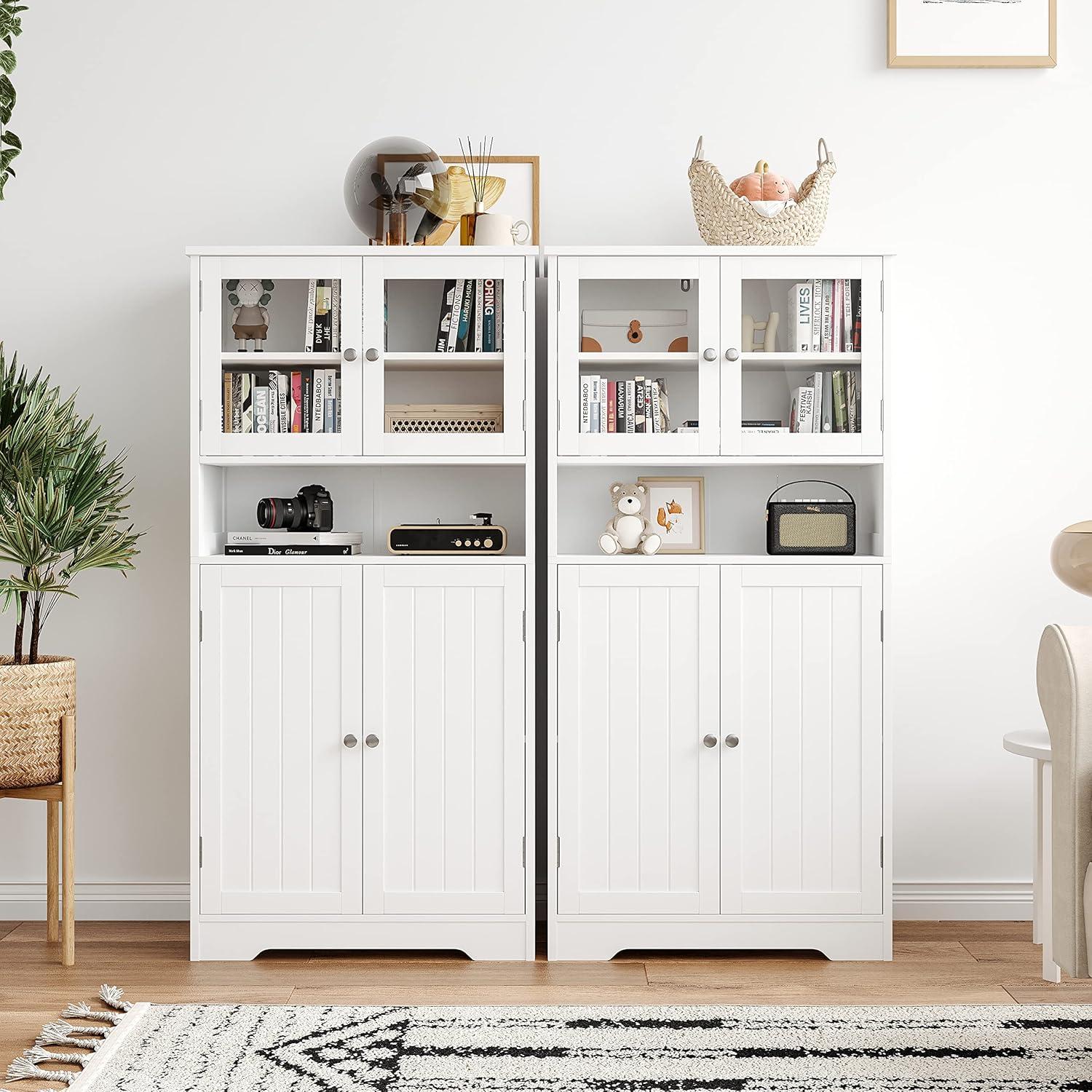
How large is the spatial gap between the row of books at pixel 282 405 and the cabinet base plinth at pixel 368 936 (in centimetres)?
129

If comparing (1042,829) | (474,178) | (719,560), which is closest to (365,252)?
(474,178)

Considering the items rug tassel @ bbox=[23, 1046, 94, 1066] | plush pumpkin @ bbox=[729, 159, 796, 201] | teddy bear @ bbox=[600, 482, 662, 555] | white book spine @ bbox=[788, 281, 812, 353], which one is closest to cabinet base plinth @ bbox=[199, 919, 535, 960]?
rug tassel @ bbox=[23, 1046, 94, 1066]

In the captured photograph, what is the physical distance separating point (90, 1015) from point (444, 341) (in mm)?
1816

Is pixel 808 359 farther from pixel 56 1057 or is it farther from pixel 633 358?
pixel 56 1057

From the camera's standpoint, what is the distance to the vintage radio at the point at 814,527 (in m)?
2.71

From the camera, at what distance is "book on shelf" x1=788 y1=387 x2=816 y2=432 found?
2.67 metres

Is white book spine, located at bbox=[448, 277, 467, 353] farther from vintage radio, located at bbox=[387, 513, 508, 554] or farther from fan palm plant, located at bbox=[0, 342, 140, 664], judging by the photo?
fan palm plant, located at bbox=[0, 342, 140, 664]

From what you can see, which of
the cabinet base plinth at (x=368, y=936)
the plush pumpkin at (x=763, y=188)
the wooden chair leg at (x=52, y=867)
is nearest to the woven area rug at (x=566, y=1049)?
the cabinet base plinth at (x=368, y=936)

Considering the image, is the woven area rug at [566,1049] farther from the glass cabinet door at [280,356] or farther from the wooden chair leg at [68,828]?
the glass cabinet door at [280,356]

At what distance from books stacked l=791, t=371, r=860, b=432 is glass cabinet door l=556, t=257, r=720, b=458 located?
0.73 ft

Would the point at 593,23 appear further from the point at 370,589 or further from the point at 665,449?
the point at 370,589

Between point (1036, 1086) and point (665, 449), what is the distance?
1612mm

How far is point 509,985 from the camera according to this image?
2467 millimetres

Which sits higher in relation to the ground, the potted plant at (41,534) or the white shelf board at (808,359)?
the white shelf board at (808,359)
